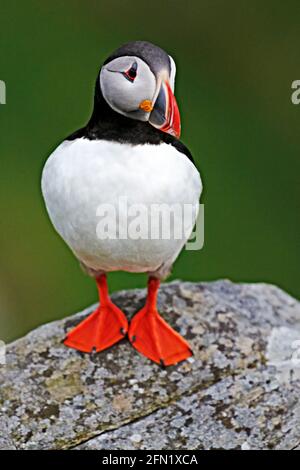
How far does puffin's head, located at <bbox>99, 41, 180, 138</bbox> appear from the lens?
2.00 meters

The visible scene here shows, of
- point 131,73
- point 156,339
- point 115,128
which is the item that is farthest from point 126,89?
point 156,339

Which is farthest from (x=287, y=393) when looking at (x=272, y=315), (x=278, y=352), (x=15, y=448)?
(x=15, y=448)

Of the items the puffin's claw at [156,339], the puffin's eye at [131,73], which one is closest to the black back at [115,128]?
the puffin's eye at [131,73]

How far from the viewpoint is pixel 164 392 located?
8.01 ft

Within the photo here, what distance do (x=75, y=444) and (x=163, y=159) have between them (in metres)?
0.77

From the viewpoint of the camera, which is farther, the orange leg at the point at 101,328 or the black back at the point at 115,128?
the orange leg at the point at 101,328

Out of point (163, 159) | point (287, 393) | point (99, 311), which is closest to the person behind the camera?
point (163, 159)

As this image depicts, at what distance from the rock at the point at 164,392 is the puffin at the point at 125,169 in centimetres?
31

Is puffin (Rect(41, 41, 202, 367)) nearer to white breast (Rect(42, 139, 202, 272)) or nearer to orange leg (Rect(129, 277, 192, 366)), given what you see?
white breast (Rect(42, 139, 202, 272))

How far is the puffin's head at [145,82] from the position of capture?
2.00 metres

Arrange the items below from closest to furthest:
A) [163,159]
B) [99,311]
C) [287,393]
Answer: [163,159], [287,393], [99,311]

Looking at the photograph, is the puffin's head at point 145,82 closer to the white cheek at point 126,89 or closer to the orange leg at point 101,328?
the white cheek at point 126,89
